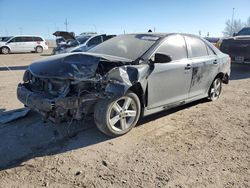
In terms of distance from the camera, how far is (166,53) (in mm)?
5109

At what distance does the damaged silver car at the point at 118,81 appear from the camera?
164 inches

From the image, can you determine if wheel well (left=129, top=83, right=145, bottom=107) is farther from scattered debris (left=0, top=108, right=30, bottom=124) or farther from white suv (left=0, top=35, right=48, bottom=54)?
white suv (left=0, top=35, right=48, bottom=54)

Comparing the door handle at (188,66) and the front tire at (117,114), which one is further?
the door handle at (188,66)

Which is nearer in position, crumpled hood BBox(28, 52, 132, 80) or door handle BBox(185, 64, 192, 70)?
crumpled hood BBox(28, 52, 132, 80)

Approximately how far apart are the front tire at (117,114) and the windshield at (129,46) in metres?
→ 0.78

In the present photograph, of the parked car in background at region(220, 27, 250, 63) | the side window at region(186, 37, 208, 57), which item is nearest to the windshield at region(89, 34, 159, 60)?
the side window at region(186, 37, 208, 57)

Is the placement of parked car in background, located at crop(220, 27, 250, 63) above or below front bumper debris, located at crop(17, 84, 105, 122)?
above

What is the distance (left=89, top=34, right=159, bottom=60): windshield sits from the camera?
4961 mm

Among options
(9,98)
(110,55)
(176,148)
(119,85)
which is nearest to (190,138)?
(176,148)

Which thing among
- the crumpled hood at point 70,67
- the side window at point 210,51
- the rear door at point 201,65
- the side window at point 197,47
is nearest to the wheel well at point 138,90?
the crumpled hood at point 70,67

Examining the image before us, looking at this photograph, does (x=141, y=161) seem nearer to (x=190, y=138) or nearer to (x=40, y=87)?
(x=190, y=138)

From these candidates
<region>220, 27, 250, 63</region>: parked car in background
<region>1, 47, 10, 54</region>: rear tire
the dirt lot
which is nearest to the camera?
the dirt lot

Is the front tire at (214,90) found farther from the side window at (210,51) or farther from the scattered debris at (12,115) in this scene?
the scattered debris at (12,115)

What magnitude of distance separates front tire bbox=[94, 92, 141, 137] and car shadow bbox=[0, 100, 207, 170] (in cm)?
23
